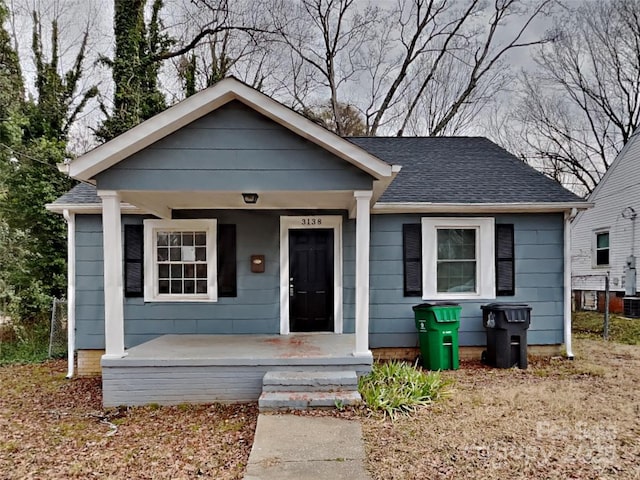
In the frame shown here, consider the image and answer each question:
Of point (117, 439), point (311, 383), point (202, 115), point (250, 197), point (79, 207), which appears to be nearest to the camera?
point (117, 439)

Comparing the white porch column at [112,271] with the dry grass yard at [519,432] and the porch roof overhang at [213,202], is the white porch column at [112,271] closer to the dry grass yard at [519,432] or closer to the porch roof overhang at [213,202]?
the porch roof overhang at [213,202]

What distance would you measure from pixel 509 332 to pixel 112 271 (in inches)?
206

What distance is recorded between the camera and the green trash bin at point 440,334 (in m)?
6.13

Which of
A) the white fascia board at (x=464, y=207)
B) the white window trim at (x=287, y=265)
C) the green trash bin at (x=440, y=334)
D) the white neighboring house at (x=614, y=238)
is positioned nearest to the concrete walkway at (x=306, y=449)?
the green trash bin at (x=440, y=334)

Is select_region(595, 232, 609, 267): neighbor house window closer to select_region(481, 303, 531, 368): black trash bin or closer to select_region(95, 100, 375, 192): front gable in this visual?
select_region(481, 303, 531, 368): black trash bin


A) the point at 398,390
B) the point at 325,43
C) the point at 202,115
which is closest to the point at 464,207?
the point at 398,390

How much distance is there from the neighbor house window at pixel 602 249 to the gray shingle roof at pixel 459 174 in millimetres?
8586

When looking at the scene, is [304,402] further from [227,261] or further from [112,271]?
[227,261]

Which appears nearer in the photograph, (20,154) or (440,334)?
(440,334)

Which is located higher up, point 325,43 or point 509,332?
point 325,43

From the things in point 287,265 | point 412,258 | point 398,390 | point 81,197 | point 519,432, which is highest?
point 81,197

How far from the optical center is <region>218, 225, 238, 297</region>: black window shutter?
671 cm

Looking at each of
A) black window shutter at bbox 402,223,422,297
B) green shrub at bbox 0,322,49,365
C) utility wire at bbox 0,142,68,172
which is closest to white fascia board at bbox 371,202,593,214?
black window shutter at bbox 402,223,422,297

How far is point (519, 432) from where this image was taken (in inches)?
157
